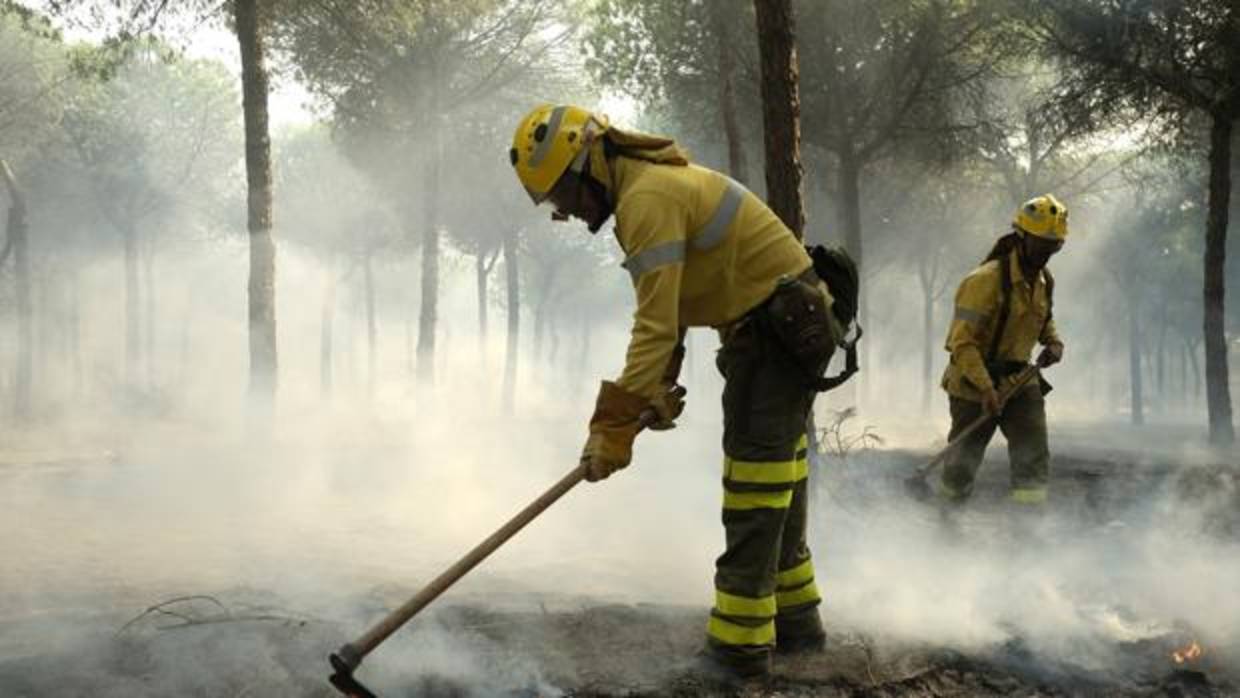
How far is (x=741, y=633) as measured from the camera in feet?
11.4

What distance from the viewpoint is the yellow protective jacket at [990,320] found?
562 centimetres

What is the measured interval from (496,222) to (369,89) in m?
8.35

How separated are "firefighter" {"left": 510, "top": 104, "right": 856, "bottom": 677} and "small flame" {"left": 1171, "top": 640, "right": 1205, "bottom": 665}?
1.58 meters

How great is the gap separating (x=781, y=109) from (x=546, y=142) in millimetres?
3727

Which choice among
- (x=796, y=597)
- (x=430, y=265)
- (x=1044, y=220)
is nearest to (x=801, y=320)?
(x=796, y=597)

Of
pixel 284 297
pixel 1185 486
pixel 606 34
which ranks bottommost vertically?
pixel 1185 486

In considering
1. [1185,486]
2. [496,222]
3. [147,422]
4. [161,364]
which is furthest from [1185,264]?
[161,364]

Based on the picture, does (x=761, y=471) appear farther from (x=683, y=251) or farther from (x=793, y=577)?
(x=683, y=251)

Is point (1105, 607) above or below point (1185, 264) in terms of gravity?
below

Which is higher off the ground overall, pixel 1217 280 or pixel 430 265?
pixel 430 265

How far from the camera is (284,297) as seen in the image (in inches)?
1683

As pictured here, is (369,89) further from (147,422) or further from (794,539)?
(794,539)

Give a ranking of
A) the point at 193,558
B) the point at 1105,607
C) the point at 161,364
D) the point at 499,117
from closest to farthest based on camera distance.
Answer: the point at 1105,607
the point at 193,558
the point at 499,117
the point at 161,364

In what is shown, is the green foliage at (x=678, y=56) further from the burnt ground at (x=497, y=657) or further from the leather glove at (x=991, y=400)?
the burnt ground at (x=497, y=657)
